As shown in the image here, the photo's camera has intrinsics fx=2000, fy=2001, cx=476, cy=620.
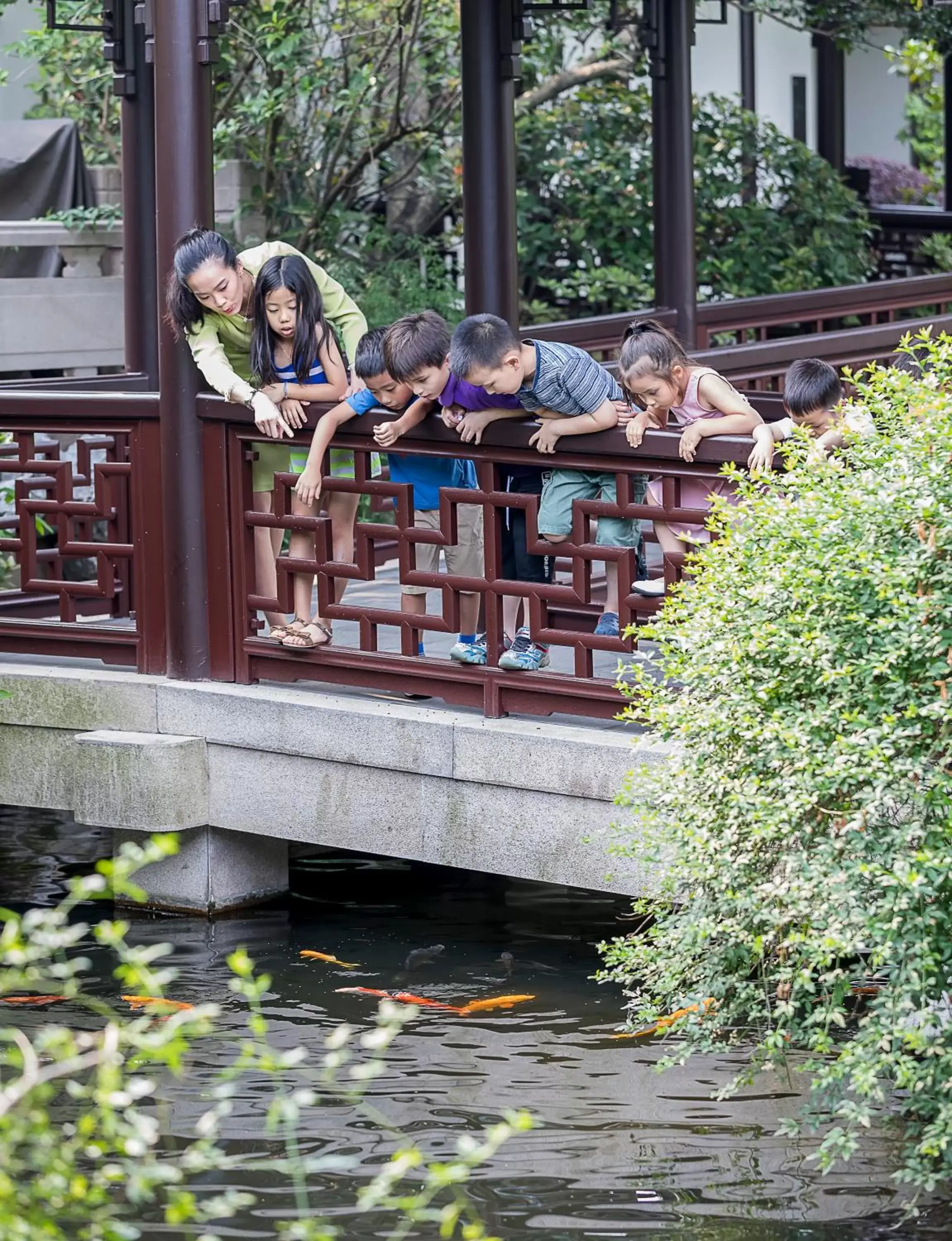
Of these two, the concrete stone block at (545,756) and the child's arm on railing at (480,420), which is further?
the child's arm on railing at (480,420)

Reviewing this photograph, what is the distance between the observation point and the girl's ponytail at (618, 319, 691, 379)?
19.0 ft

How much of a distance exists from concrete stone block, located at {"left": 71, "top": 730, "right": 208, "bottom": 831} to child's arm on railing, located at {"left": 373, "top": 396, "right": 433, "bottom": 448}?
1.26 metres

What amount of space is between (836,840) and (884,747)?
22 centimetres

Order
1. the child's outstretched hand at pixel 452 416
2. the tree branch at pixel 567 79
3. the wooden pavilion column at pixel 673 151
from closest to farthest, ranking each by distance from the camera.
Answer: the child's outstretched hand at pixel 452 416 < the wooden pavilion column at pixel 673 151 < the tree branch at pixel 567 79

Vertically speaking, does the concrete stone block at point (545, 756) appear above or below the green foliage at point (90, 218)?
below

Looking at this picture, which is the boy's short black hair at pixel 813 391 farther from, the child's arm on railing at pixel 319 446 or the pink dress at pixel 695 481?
the child's arm on railing at pixel 319 446

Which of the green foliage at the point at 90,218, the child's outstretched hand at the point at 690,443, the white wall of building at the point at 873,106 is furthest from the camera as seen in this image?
the white wall of building at the point at 873,106

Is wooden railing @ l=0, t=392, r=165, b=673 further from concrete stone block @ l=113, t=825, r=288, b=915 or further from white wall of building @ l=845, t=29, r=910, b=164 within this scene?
white wall of building @ l=845, t=29, r=910, b=164

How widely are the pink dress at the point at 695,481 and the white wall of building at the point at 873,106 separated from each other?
21.8 meters

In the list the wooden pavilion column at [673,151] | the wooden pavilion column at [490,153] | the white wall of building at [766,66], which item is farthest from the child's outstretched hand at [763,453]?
the white wall of building at [766,66]

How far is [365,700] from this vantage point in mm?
6379

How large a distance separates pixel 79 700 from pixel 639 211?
8721mm

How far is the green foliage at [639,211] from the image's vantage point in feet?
47.2

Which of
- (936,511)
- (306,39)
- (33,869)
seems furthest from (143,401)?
(306,39)
